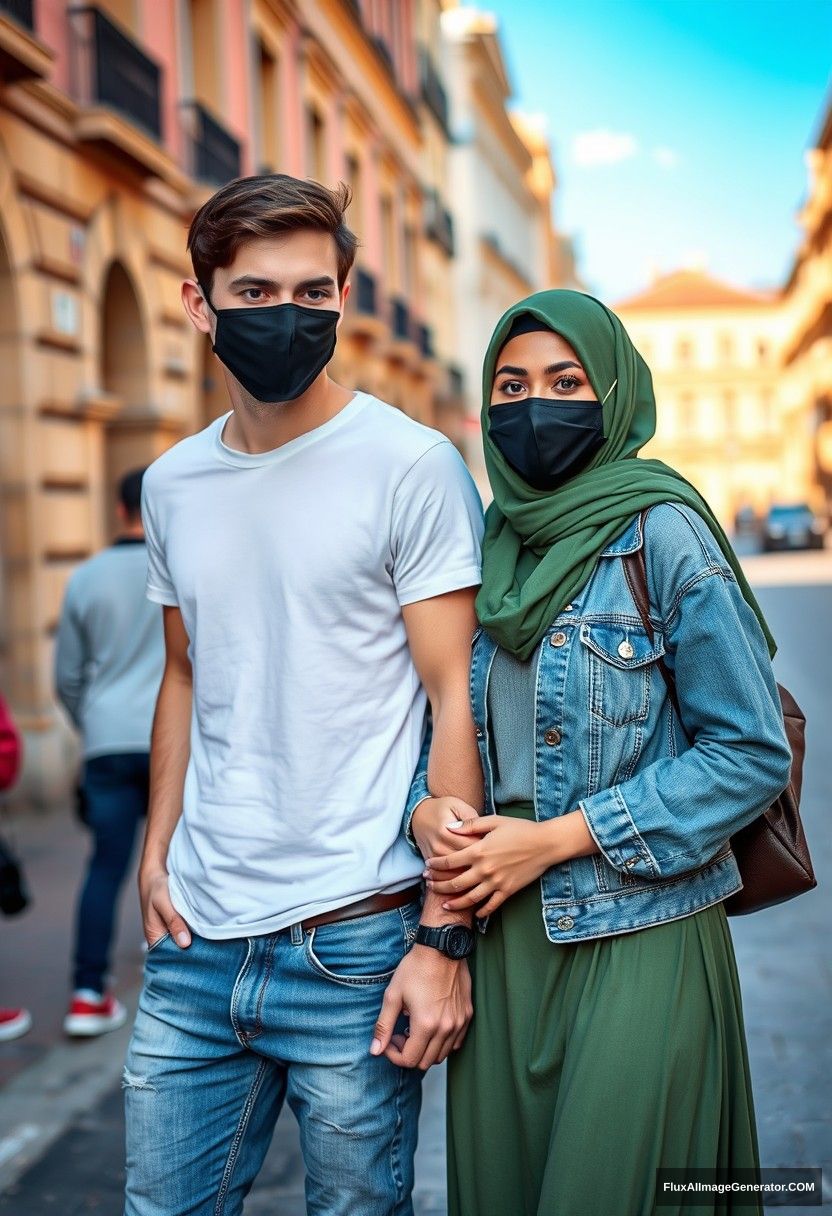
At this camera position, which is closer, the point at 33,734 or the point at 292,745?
the point at 292,745

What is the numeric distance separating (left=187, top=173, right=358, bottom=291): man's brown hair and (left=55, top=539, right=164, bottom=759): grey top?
124 inches

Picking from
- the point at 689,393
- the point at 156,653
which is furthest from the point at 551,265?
the point at 156,653

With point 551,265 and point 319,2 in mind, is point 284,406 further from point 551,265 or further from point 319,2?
point 551,265

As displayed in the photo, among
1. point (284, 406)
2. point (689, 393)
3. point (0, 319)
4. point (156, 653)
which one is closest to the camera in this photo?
point (284, 406)

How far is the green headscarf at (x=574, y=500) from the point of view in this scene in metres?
2.14

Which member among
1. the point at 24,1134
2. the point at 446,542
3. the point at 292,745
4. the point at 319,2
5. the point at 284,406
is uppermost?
the point at 319,2

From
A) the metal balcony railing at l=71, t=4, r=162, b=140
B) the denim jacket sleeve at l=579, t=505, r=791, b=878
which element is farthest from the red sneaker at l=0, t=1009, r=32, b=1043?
the metal balcony railing at l=71, t=4, r=162, b=140

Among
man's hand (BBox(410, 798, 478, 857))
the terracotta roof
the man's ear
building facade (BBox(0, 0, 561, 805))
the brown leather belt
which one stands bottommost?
the brown leather belt

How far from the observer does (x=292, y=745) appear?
7.52 ft

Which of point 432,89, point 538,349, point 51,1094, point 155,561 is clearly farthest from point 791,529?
point 538,349

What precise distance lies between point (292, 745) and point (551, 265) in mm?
61935

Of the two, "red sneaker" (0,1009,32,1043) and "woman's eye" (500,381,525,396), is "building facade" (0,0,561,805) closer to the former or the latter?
"red sneaker" (0,1009,32,1043)

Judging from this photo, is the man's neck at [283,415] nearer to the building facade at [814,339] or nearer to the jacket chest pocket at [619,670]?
the jacket chest pocket at [619,670]

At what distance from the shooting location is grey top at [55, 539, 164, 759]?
17.4ft
